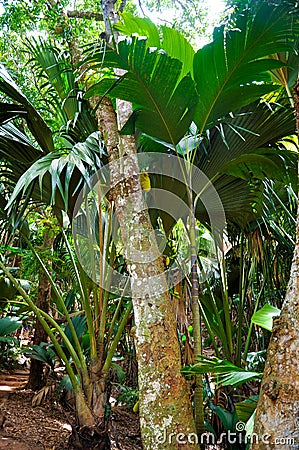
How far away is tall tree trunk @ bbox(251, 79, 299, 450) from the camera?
3.72ft

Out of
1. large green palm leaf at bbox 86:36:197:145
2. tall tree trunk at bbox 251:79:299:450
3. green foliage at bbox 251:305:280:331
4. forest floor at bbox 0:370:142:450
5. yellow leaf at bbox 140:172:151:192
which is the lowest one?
forest floor at bbox 0:370:142:450

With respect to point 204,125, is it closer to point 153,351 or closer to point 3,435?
point 153,351

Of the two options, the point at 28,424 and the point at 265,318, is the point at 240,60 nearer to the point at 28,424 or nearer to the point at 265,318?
the point at 265,318

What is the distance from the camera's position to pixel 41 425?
3.13 meters

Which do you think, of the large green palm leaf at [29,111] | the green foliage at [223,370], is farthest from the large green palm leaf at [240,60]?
the green foliage at [223,370]

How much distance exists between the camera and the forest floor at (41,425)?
2.72 metres

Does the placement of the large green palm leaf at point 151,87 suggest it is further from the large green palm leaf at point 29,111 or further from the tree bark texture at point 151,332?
the large green palm leaf at point 29,111

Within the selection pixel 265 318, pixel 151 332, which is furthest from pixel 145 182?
pixel 265 318

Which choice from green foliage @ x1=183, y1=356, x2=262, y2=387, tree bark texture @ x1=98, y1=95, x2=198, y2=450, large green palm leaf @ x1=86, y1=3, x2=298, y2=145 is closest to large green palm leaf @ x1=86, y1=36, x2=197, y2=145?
large green palm leaf @ x1=86, y1=3, x2=298, y2=145

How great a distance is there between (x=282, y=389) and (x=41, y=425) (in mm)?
2625

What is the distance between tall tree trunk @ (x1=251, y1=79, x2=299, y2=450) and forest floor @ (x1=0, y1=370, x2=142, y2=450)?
5.48 ft

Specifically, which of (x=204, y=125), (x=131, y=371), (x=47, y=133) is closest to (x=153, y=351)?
(x=204, y=125)

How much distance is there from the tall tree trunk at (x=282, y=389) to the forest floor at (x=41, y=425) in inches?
65.8

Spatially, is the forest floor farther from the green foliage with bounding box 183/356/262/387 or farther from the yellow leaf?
the yellow leaf
